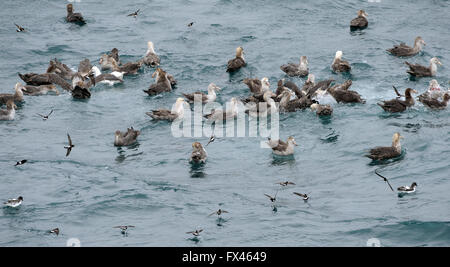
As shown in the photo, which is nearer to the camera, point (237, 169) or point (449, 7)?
point (237, 169)

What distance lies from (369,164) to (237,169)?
364 cm

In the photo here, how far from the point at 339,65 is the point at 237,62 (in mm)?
3670

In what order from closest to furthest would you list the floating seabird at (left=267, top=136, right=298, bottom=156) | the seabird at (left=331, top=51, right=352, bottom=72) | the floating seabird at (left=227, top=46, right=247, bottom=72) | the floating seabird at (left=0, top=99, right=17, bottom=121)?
the floating seabird at (left=267, top=136, right=298, bottom=156)
the floating seabird at (left=0, top=99, right=17, bottom=121)
the seabird at (left=331, top=51, right=352, bottom=72)
the floating seabird at (left=227, top=46, right=247, bottom=72)

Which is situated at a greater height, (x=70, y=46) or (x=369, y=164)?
(x=70, y=46)

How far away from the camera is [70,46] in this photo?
30641 millimetres

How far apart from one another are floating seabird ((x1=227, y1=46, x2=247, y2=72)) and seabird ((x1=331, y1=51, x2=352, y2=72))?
3306 millimetres

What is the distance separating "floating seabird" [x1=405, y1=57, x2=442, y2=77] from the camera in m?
26.7

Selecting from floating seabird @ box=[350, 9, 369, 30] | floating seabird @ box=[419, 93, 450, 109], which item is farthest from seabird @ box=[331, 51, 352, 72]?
floating seabird @ box=[350, 9, 369, 30]

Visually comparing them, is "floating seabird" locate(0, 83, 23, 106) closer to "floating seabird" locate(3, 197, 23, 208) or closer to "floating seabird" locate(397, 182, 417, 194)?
"floating seabird" locate(3, 197, 23, 208)

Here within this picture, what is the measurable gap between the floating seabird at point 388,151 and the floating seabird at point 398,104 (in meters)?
2.90

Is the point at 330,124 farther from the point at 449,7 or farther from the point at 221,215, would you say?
the point at 449,7

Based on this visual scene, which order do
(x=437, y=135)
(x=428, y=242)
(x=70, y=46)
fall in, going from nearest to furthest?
(x=428, y=242) → (x=437, y=135) → (x=70, y=46)

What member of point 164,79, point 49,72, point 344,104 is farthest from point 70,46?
point 344,104

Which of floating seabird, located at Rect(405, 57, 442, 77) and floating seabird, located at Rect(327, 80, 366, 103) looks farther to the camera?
floating seabird, located at Rect(405, 57, 442, 77)
